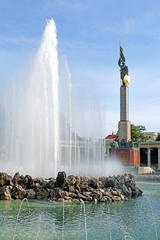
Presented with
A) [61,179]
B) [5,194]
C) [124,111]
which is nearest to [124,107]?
[124,111]

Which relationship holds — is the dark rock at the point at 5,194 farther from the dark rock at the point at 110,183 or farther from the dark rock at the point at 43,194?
the dark rock at the point at 110,183

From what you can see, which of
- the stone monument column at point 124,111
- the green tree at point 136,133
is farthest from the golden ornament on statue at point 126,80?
the green tree at point 136,133

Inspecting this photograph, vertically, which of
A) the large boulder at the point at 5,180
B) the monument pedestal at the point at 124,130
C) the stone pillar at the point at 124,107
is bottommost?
the large boulder at the point at 5,180

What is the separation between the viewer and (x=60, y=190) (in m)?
23.6

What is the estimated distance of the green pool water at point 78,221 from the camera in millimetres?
Answer: 14555

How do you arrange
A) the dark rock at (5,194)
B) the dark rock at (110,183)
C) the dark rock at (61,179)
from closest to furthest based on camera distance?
the dark rock at (5,194)
the dark rock at (61,179)
the dark rock at (110,183)

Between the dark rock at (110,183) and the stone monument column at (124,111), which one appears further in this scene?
the stone monument column at (124,111)

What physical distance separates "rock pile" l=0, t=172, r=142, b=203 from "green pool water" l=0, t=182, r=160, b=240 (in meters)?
1.10

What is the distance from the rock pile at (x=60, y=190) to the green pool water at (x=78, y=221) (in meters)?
1.10

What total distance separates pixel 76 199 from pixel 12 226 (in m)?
8.05

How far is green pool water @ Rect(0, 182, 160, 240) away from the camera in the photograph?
14555mm

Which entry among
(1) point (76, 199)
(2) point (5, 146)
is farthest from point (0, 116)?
(1) point (76, 199)

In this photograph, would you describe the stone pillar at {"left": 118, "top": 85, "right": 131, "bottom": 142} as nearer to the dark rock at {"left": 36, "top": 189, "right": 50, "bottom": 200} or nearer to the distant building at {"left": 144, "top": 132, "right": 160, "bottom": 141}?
the dark rock at {"left": 36, "top": 189, "right": 50, "bottom": 200}

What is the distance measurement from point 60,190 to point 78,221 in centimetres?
637
